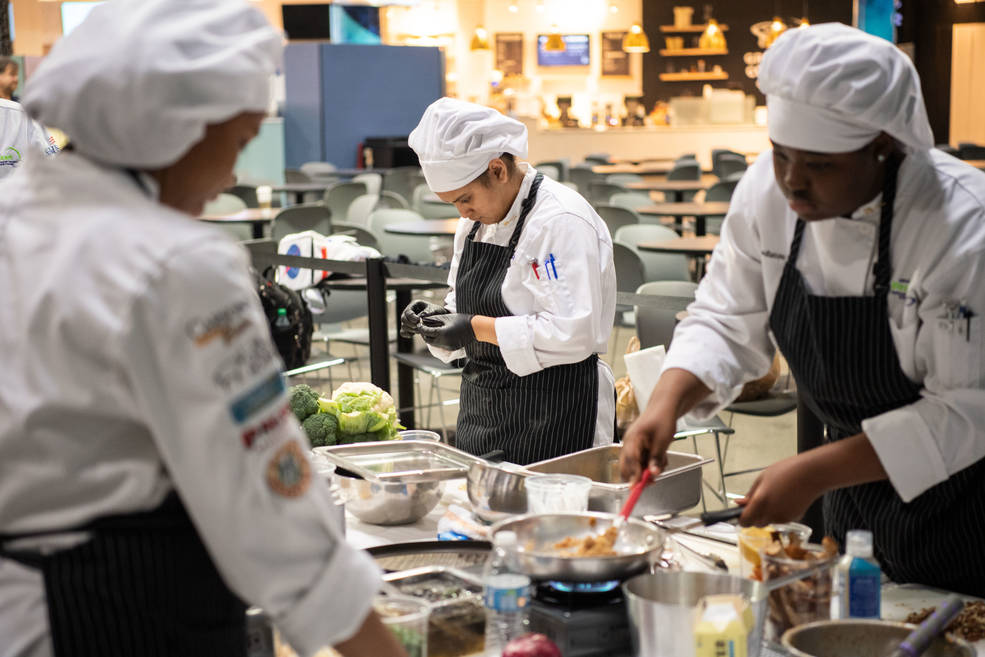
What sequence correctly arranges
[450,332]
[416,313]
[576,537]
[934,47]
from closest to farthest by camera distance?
[576,537] < [450,332] < [416,313] < [934,47]

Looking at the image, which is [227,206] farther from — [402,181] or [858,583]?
[858,583]

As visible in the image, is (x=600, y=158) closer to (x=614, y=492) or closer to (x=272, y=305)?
(x=272, y=305)

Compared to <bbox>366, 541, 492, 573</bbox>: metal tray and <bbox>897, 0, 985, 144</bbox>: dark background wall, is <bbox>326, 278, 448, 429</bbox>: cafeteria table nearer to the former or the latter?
<bbox>366, 541, 492, 573</bbox>: metal tray

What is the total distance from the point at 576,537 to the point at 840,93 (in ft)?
2.34

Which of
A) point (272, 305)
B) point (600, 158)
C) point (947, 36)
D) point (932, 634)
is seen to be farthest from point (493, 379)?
point (947, 36)

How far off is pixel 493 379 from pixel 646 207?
519cm

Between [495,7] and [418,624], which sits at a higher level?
[495,7]

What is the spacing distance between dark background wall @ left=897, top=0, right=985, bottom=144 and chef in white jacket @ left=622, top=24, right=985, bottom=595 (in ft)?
44.8

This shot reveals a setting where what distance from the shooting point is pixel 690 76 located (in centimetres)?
1789

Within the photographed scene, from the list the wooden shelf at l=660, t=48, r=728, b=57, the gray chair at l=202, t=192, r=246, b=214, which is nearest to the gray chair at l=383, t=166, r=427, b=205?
the gray chair at l=202, t=192, r=246, b=214

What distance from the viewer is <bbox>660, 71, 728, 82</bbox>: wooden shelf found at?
1778 centimetres

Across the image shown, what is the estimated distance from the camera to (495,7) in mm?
18438

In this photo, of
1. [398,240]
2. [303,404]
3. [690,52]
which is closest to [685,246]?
[398,240]

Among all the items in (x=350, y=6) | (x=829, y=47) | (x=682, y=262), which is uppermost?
(x=350, y=6)
